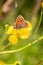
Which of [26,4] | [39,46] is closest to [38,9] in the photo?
[26,4]

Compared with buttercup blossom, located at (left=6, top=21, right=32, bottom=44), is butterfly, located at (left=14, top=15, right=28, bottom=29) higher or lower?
higher

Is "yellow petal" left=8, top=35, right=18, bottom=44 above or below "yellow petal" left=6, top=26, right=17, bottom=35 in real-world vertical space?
below

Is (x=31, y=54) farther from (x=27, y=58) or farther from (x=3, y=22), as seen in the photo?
(x=3, y=22)

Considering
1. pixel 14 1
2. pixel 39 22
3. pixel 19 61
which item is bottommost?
pixel 19 61

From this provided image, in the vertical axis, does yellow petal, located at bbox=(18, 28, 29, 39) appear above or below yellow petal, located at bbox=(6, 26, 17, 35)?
below

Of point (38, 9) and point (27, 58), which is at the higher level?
point (38, 9)

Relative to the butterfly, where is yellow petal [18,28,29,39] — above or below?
below

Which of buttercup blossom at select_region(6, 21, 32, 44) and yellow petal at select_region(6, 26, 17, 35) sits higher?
yellow petal at select_region(6, 26, 17, 35)

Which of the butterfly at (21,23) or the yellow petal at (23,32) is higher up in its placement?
the butterfly at (21,23)
